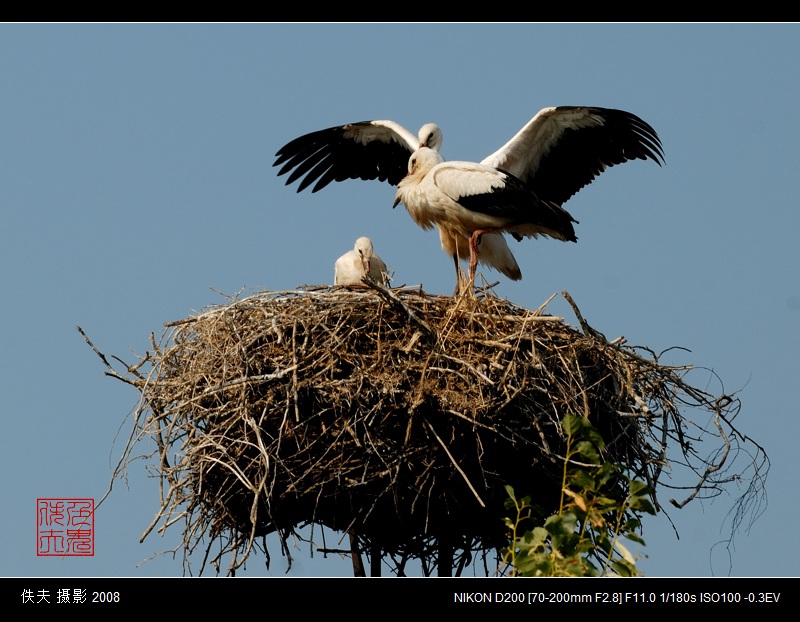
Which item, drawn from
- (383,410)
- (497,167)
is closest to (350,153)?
(497,167)

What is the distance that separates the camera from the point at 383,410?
7598 mm

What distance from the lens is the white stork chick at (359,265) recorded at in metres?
9.53

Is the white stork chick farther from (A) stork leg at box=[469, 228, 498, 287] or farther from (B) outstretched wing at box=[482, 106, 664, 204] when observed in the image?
(B) outstretched wing at box=[482, 106, 664, 204]

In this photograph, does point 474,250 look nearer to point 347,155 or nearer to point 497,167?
point 497,167

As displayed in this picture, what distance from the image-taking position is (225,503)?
26.0ft

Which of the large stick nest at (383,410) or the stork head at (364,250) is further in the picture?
the stork head at (364,250)

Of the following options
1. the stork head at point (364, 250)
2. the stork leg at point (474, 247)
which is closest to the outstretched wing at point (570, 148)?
the stork leg at point (474, 247)

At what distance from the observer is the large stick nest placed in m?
7.58

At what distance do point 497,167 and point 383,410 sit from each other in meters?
3.13

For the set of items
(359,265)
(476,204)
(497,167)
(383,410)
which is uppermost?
(497,167)

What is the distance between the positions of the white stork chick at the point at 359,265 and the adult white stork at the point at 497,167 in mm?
445

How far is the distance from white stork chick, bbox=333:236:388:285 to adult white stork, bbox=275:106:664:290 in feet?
1.46

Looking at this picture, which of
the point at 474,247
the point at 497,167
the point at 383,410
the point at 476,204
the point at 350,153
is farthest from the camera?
the point at 350,153

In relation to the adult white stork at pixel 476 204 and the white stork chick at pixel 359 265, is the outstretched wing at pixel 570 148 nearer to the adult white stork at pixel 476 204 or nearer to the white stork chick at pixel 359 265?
the adult white stork at pixel 476 204
